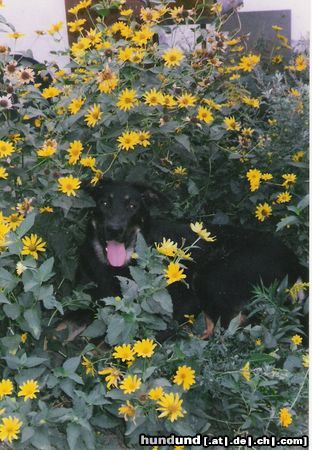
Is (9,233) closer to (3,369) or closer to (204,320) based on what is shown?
(3,369)

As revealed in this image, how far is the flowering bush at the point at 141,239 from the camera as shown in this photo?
2.90 metres

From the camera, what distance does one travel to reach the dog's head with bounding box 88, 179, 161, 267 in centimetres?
380

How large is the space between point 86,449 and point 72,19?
13.3 ft

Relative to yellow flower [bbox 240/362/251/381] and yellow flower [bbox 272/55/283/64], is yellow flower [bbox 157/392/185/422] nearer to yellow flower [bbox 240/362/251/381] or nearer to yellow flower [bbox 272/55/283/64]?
yellow flower [bbox 240/362/251/381]

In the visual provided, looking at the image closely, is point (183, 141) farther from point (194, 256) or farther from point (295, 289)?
point (295, 289)

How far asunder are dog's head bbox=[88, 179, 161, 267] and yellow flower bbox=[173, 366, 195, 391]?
43.2 inches

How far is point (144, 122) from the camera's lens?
3736 millimetres

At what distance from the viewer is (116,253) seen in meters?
3.90

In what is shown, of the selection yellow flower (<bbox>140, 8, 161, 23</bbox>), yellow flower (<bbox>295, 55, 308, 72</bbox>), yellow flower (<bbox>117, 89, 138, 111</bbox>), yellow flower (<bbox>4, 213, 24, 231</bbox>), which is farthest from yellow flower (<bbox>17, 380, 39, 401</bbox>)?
yellow flower (<bbox>295, 55, 308, 72</bbox>)

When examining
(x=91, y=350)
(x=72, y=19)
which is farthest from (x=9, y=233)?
(x=72, y=19)

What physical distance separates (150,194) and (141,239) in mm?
1024

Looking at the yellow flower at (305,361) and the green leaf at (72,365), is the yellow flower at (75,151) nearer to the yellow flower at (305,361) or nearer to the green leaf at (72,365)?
the green leaf at (72,365)

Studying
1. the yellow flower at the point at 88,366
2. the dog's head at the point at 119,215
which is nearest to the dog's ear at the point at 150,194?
the dog's head at the point at 119,215

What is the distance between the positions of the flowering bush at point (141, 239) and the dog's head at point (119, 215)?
0.10 meters
